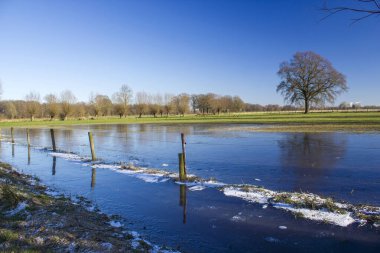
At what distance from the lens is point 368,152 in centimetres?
1834

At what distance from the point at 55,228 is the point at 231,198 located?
559 cm

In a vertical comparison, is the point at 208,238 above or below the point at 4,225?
below

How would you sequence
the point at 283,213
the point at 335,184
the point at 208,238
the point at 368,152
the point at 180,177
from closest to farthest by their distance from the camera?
the point at 208,238, the point at 283,213, the point at 335,184, the point at 180,177, the point at 368,152

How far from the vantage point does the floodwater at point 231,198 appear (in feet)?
22.7

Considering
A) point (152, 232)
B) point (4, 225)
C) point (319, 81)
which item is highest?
point (319, 81)

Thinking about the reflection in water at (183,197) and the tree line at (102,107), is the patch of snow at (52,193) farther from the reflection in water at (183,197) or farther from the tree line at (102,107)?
the tree line at (102,107)

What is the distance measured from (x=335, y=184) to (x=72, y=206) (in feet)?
30.4

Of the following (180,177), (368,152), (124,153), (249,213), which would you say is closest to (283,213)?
(249,213)

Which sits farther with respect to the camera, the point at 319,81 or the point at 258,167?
the point at 319,81

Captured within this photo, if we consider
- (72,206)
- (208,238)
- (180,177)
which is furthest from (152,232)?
(180,177)

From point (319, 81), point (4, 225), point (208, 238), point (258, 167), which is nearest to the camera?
point (4, 225)

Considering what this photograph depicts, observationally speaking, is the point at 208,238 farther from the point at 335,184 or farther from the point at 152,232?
the point at 335,184

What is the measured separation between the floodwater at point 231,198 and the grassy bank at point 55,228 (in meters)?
0.78

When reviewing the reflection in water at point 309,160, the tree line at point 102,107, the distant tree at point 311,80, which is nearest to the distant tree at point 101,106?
the tree line at point 102,107
